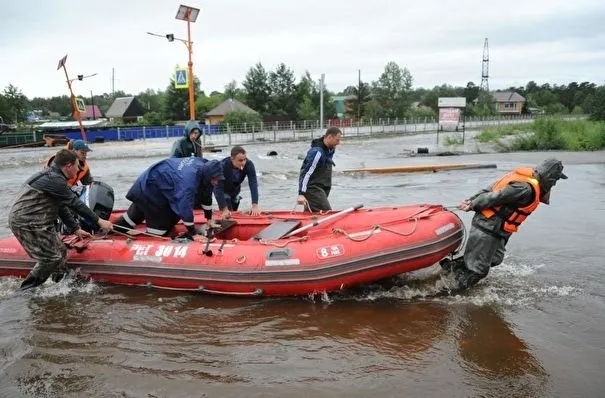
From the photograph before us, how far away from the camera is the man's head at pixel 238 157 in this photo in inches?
248

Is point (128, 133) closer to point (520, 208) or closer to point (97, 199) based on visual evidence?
point (97, 199)

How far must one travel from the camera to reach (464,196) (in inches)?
463

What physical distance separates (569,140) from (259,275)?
21324 millimetres

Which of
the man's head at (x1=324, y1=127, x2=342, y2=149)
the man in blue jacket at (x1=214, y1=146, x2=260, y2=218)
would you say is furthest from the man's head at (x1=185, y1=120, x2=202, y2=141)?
the man's head at (x1=324, y1=127, x2=342, y2=149)

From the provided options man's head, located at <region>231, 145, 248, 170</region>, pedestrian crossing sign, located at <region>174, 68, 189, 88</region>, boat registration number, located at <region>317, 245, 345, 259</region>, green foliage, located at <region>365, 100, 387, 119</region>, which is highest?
green foliage, located at <region>365, 100, 387, 119</region>

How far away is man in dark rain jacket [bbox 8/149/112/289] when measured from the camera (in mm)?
5344

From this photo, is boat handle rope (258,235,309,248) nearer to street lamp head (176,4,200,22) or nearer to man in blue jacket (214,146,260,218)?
man in blue jacket (214,146,260,218)

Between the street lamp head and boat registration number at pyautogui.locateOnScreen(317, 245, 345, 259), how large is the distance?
10954 millimetres

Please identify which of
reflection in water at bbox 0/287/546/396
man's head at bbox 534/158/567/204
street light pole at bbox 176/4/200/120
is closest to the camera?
reflection in water at bbox 0/287/546/396

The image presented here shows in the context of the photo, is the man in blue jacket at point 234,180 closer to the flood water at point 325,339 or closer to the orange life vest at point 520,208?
the flood water at point 325,339

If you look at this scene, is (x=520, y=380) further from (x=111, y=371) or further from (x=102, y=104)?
(x=102, y=104)

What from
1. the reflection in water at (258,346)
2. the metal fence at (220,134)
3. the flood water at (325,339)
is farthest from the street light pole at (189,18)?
the metal fence at (220,134)

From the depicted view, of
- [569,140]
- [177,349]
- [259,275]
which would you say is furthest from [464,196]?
[569,140]

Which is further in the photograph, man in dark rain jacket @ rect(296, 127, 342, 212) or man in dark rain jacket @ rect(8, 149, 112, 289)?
man in dark rain jacket @ rect(296, 127, 342, 212)
